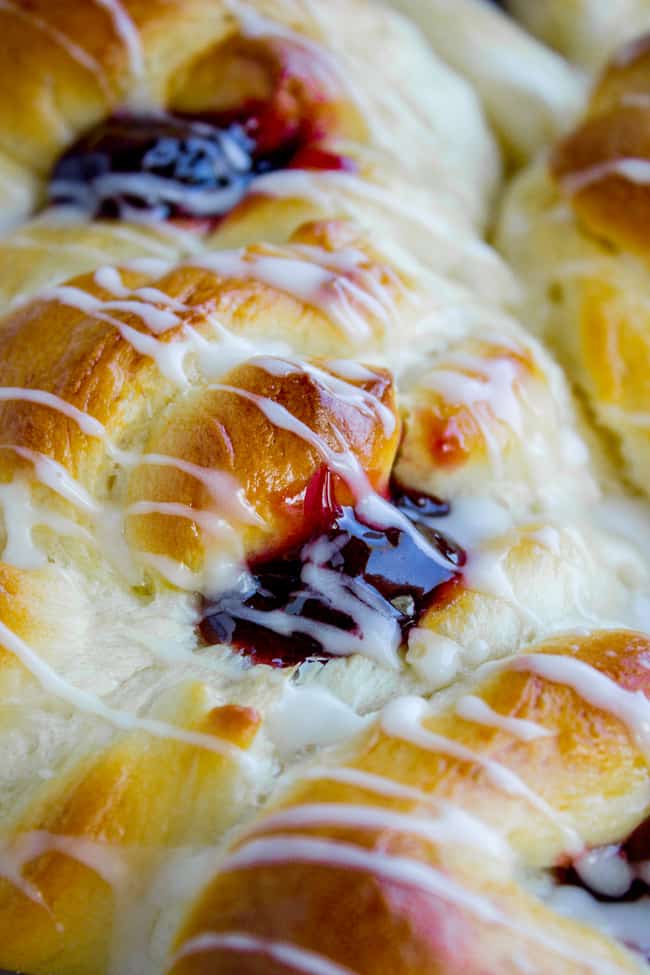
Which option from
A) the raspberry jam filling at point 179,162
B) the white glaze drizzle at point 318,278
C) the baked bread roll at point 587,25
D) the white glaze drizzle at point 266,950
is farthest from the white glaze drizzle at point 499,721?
the baked bread roll at point 587,25

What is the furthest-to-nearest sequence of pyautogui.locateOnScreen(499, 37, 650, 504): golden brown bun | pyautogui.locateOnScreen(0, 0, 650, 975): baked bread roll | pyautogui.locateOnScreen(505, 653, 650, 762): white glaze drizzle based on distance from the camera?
pyautogui.locateOnScreen(499, 37, 650, 504): golden brown bun
pyautogui.locateOnScreen(505, 653, 650, 762): white glaze drizzle
pyautogui.locateOnScreen(0, 0, 650, 975): baked bread roll

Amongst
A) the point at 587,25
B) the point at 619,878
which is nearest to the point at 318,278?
the point at 619,878

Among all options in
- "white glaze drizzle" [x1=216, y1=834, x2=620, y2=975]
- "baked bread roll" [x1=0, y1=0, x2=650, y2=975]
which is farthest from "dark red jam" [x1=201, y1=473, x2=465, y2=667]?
"white glaze drizzle" [x1=216, y1=834, x2=620, y2=975]

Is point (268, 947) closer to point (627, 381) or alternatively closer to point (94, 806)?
point (94, 806)

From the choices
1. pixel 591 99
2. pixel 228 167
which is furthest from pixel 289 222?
pixel 591 99

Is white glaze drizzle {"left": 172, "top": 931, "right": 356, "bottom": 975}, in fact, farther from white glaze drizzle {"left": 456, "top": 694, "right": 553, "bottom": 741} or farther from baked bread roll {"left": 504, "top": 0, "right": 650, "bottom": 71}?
baked bread roll {"left": 504, "top": 0, "right": 650, "bottom": 71}
